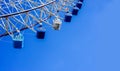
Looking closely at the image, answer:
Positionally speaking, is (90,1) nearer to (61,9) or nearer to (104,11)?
(104,11)

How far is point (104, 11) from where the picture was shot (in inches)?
766

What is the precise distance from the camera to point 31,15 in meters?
11.7

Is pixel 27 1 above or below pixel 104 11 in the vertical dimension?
above

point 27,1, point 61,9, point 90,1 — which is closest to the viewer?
point 27,1

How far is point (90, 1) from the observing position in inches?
820

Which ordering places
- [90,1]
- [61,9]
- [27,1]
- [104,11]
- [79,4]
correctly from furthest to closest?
[90,1]
[104,11]
[79,4]
[61,9]
[27,1]

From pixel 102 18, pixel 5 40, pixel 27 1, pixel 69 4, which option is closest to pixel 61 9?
pixel 69 4

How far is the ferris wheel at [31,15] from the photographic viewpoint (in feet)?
33.7

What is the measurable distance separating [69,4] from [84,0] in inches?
143

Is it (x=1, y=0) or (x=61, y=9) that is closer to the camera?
(x=1, y=0)

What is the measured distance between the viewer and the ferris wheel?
10.3 m

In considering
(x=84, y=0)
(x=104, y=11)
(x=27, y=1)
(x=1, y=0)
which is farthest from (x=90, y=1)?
(x=1, y=0)

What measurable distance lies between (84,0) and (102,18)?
2802mm

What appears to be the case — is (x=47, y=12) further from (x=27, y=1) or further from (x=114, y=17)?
(x=114, y=17)
